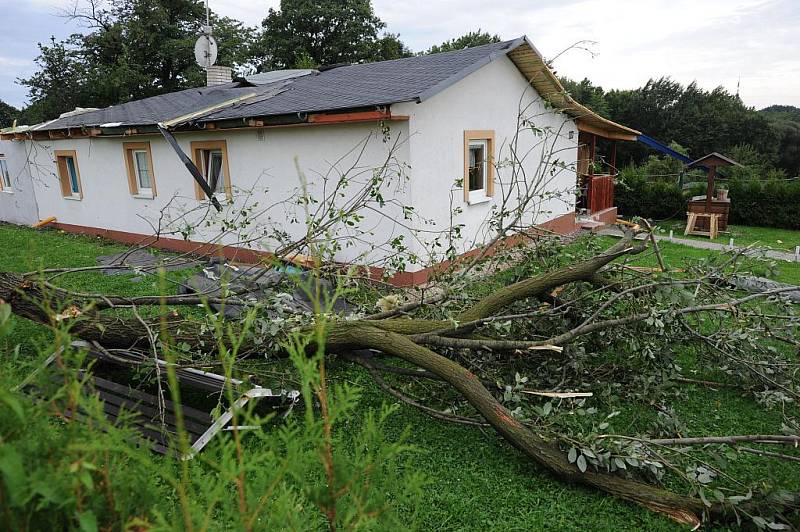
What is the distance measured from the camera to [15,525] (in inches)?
37.0

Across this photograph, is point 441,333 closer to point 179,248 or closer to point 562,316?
point 562,316

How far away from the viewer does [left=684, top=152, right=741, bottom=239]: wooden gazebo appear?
1373cm

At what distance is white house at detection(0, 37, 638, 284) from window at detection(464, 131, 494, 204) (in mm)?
27

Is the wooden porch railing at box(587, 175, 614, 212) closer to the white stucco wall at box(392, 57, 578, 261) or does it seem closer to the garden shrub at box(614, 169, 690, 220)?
the garden shrub at box(614, 169, 690, 220)

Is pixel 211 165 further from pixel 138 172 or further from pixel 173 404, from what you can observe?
pixel 173 404

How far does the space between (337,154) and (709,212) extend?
11.5m

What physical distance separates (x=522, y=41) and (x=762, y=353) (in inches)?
284

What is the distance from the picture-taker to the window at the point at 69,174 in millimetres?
13078

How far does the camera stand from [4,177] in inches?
634

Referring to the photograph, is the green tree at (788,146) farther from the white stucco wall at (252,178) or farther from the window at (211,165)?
the window at (211,165)

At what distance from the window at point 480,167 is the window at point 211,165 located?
4.83m

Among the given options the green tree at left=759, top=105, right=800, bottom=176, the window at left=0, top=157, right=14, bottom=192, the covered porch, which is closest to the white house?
the covered porch

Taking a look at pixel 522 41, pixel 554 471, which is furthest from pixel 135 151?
pixel 554 471

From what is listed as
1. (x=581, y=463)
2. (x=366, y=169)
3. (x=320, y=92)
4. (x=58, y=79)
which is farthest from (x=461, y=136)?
(x=58, y=79)
